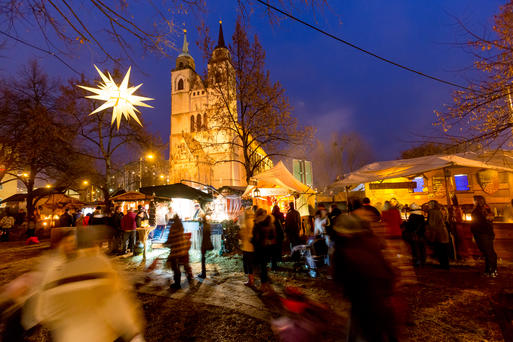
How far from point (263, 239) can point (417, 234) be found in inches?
190

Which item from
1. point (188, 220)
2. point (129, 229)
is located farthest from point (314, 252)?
point (129, 229)

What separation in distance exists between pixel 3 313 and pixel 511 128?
28.1ft

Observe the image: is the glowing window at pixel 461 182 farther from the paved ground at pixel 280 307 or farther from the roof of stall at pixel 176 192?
the roof of stall at pixel 176 192

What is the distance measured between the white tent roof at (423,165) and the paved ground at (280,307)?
3.00m

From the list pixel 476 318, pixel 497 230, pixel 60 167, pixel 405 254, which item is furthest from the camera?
pixel 60 167

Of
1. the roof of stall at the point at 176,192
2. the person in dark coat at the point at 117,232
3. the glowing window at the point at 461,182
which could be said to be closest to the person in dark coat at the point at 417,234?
the glowing window at the point at 461,182

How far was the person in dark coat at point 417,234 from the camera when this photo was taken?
7.00 meters

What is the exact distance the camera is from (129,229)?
33.0 ft

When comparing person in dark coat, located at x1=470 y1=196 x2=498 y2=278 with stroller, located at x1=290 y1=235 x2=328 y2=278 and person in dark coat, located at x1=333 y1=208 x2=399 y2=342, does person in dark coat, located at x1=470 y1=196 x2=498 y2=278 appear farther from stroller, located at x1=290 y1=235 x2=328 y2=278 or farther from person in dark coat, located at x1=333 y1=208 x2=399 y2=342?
person in dark coat, located at x1=333 y1=208 x2=399 y2=342

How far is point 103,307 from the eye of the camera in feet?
6.34

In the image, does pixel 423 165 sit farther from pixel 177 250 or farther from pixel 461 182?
pixel 177 250

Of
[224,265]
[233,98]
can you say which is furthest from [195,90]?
[224,265]

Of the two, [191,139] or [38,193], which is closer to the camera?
[38,193]

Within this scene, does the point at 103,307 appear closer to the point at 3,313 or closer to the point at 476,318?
the point at 3,313
